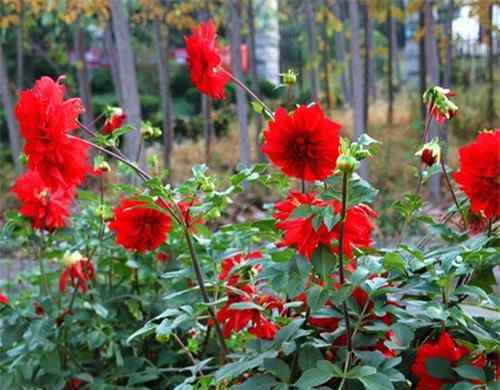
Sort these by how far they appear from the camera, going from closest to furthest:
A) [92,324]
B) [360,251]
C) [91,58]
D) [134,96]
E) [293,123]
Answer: [293,123] → [360,251] → [92,324] → [134,96] → [91,58]

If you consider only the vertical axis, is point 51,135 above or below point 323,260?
above

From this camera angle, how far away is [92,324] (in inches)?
74.0

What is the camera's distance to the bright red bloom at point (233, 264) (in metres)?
1.45

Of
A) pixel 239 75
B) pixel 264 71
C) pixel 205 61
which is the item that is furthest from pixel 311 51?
pixel 205 61

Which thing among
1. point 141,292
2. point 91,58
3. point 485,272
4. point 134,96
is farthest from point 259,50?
point 485,272

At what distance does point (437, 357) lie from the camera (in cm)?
118

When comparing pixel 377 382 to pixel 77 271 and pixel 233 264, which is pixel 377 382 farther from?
pixel 77 271

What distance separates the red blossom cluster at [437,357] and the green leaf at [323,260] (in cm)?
20

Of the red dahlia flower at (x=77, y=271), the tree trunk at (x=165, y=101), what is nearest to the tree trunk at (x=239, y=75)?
the tree trunk at (x=165, y=101)

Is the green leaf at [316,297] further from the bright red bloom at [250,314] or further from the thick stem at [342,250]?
the bright red bloom at [250,314]

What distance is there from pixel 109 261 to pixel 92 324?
0.17 m

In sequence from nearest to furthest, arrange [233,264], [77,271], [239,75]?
1. [233,264]
2. [77,271]
3. [239,75]

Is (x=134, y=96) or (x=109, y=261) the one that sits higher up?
(x=134, y=96)

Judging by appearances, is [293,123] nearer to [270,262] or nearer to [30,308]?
[270,262]
